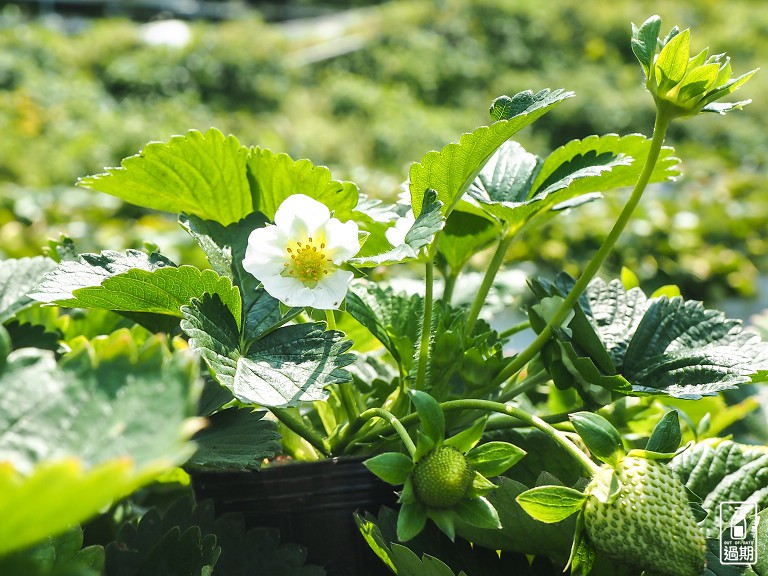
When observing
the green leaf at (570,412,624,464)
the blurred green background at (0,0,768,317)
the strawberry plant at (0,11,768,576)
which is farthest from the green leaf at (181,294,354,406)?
the blurred green background at (0,0,768,317)

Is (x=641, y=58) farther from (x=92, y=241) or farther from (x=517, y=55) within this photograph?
(x=517, y=55)

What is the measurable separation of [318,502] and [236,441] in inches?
2.2

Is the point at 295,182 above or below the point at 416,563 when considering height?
above

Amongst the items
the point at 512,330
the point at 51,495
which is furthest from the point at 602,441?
the point at 51,495


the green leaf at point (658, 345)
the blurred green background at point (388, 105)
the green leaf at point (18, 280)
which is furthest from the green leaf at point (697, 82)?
the blurred green background at point (388, 105)

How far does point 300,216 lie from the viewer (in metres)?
0.40

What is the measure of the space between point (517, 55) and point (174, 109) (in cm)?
410

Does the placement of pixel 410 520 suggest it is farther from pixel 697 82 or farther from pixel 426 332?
pixel 697 82

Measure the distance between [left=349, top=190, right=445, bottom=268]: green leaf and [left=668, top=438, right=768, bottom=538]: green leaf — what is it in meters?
0.18

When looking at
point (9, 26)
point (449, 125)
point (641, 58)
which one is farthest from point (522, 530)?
point (9, 26)

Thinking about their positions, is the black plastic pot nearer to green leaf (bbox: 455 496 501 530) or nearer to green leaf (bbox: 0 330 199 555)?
green leaf (bbox: 455 496 501 530)

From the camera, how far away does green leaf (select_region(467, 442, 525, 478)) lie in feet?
1.18

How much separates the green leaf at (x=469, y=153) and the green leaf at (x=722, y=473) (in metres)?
0.18

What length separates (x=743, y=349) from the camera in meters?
0.42
